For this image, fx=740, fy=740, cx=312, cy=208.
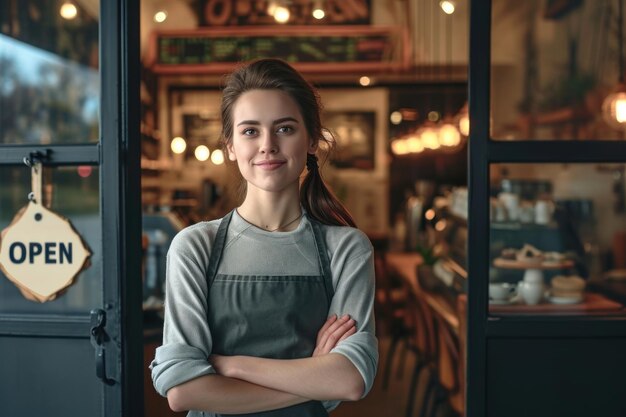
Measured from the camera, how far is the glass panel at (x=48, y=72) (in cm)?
222

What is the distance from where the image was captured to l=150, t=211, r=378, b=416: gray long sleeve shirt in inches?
57.9

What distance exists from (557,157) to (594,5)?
54cm

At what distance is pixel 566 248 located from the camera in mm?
2365

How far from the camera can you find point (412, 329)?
247 inches

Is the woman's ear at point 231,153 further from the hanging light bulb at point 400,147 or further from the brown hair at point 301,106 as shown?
the hanging light bulb at point 400,147

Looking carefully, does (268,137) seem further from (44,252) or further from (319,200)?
(44,252)

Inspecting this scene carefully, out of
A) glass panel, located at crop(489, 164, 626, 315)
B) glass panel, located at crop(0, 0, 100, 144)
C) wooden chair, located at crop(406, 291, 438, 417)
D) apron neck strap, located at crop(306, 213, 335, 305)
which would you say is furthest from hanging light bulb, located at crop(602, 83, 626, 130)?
wooden chair, located at crop(406, 291, 438, 417)

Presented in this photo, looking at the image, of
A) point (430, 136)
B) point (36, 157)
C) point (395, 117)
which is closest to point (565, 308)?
point (36, 157)

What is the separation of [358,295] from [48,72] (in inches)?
52.0

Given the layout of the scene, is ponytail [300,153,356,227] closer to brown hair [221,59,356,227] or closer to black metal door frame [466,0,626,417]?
brown hair [221,59,356,227]

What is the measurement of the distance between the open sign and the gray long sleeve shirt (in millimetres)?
778

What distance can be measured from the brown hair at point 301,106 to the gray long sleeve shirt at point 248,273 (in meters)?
0.08

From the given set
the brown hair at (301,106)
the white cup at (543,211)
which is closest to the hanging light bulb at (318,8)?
the white cup at (543,211)

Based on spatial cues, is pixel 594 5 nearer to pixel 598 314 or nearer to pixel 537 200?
pixel 537 200
